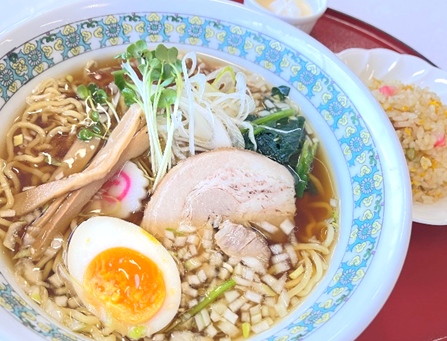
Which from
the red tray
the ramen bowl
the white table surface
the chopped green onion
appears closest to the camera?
the ramen bowl

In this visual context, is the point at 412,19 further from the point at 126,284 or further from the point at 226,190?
the point at 126,284

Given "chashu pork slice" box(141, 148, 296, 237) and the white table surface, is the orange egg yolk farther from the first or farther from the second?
the white table surface

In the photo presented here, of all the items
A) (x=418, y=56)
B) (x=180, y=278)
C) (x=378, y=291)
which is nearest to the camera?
(x=378, y=291)

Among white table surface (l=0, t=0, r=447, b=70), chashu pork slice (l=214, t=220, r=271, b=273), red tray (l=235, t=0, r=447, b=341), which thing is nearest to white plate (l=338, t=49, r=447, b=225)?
white table surface (l=0, t=0, r=447, b=70)

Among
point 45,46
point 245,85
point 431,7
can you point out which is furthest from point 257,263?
point 431,7

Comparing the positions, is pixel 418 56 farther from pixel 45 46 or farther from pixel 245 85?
pixel 45 46

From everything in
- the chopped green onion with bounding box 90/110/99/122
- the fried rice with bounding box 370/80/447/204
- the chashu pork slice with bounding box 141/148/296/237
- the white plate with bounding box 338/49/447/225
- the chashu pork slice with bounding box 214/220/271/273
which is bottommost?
the chashu pork slice with bounding box 214/220/271/273

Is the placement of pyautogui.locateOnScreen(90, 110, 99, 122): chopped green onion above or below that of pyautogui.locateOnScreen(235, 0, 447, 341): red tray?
above
